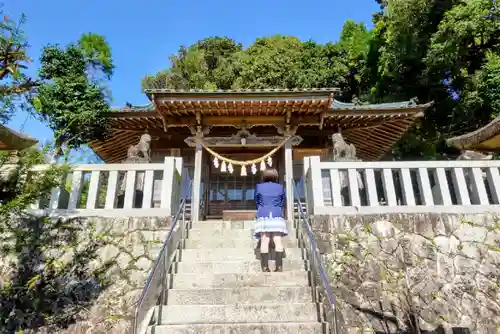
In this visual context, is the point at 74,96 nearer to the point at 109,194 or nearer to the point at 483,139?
the point at 109,194

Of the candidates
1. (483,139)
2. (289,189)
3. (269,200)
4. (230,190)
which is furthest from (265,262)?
(230,190)

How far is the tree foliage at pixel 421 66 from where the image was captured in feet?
42.7

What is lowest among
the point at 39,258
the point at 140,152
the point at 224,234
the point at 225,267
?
the point at 225,267

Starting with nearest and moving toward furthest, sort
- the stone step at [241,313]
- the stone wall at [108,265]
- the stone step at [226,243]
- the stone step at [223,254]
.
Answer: the stone step at [241,313] < the stone wall at [108,265] < the stone step at [223,254] < the stone step at [226,243]

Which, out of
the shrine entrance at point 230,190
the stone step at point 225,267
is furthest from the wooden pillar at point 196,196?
the stone step at point 225,267

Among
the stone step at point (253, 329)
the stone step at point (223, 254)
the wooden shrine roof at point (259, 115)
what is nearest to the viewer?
the stone step at point (253, 329)

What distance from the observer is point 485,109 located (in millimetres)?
13625

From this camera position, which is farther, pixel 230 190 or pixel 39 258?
pixel 230 190

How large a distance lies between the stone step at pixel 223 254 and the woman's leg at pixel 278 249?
1.27ft

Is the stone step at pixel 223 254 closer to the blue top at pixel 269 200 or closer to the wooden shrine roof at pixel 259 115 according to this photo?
the blue top at pixel 269 200

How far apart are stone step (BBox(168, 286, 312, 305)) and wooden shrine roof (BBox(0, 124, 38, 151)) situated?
334 centimetres

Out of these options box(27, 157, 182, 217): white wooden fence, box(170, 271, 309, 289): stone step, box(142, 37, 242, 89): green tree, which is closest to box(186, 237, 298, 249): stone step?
box(27, 157, 182, 217): white wooden fence

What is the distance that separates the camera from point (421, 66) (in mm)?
15812

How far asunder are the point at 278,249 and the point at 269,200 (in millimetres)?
760
